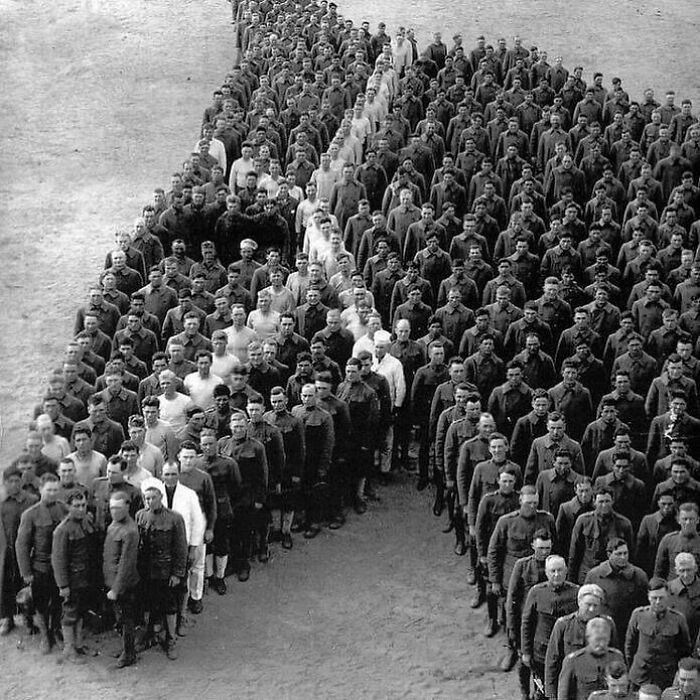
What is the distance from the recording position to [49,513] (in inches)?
424

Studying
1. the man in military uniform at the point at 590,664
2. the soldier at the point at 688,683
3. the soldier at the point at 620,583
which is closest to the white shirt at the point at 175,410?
the soldier at the point at 620,583

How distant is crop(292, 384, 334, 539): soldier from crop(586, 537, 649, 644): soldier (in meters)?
3.23

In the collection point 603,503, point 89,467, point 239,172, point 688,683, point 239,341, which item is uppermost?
point 239,172

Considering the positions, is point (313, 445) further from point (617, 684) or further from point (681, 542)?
point (617, 684)

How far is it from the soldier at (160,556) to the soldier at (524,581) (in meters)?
2.64

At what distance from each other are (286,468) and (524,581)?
2993 mm

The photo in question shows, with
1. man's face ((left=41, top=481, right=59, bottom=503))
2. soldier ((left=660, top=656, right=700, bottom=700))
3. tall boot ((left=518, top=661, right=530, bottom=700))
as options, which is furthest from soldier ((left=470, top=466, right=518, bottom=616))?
man's face ((left=41, top=481, right=59, bottom=503))

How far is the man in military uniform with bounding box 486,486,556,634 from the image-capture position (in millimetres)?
10727

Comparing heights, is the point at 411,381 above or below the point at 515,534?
below

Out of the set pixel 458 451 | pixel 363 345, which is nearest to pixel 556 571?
pixel 458 451

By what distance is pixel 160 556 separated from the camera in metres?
10.8

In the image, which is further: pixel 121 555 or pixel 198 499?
pixel 198 499

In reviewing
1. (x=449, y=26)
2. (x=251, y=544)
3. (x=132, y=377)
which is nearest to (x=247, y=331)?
(x=132, y=377)

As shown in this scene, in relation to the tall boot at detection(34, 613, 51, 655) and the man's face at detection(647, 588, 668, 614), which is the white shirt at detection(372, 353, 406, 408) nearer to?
the tall boot at detection(34, 613, 51, 655)
